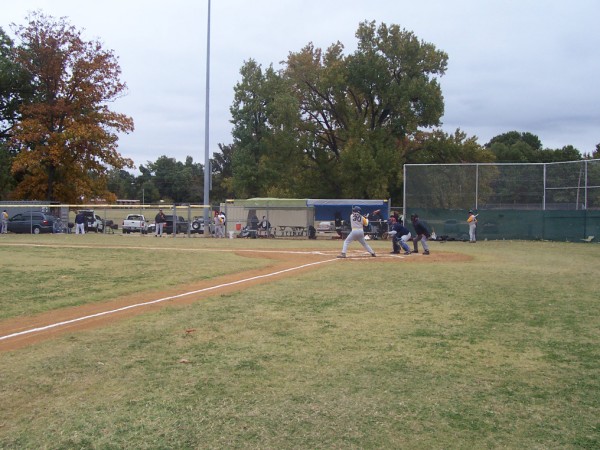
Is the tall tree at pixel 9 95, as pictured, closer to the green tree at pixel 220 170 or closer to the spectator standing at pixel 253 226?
the spectator standing at pixel 253 226

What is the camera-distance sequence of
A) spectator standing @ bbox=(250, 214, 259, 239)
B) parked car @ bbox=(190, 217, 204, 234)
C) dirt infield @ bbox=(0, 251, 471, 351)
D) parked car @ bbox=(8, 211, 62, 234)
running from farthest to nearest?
parked car @ bbox=(190, 217, 204, 234)
parked car @ bbox=(8, 211, 62, 234)
spectator standing @ bbox=(250, 214, 259, 239)
dirt infield @ bbox=(0, 251, 471, 351)

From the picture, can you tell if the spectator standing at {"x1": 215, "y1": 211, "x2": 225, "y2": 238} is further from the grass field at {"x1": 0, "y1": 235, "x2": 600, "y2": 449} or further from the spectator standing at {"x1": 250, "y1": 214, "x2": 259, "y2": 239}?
the grass field at {"x1": 0, "y1": 235, "x2": 600, "y2": 449}

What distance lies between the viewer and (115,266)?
15.4m

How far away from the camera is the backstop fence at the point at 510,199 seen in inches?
1129

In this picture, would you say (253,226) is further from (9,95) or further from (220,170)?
(220,170)

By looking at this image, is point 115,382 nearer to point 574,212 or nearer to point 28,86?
point 574,212

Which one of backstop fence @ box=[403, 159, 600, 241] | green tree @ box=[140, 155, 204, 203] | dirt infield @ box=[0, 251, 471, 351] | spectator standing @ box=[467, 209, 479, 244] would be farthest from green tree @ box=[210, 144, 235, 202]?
dirt infield @ box=[0, 251, 471, 351]

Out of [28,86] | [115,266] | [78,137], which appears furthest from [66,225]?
[115,266]

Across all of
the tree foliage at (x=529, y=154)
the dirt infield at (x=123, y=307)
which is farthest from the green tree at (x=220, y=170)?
the dirt infield at (x=123, y=307)

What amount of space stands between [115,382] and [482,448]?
11.2 feet

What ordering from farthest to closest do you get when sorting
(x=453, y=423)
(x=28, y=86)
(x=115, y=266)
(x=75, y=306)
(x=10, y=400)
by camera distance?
(x=28, y=86) → (x=115, y=266) → (x=75, y=306) → (x=10, y=400) → (x=453, y=423)

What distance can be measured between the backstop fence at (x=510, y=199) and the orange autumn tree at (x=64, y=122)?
25.8m

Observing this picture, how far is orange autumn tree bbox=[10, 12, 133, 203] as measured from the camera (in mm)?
40969

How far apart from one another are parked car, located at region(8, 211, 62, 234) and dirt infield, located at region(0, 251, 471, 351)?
25717 millimetres
